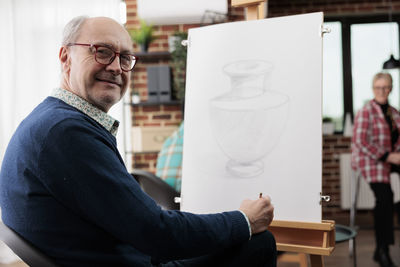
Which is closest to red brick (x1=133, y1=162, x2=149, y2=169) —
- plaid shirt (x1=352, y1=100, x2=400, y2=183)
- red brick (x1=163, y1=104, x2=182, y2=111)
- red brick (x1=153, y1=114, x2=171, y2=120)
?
red brick (x1=153, y1=114, x2=171, y2=120)

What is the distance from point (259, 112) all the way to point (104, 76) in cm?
66

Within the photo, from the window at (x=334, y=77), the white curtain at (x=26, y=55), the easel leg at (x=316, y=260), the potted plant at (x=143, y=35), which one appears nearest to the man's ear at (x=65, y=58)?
the easel leg at (x=316, y=260)

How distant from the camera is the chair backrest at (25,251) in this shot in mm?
920

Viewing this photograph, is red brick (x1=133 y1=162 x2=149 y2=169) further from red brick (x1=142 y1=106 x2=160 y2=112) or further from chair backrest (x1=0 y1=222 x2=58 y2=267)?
chair backrest (x1=0 y1=222 x2=58 y2=267)

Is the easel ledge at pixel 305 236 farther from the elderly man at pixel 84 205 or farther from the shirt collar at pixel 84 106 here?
the shirt collar at pixel 84 106

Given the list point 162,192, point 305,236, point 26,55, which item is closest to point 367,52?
point 162,192

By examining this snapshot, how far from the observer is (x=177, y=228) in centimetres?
101

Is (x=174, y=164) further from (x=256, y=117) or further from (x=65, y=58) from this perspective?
(x=65, y=58)

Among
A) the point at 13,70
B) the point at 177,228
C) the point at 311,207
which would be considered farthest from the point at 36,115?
the point at 13,70

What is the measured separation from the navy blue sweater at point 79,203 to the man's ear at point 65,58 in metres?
0.22

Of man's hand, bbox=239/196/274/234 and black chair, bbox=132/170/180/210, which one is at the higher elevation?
man's hand, bbox=239/196/274/234

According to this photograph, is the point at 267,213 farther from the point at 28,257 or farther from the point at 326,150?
the point at 326,150

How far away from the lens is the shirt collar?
1.13 meters

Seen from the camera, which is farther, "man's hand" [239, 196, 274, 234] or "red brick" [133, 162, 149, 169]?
"red brick" [133, 162, 149, 169]
